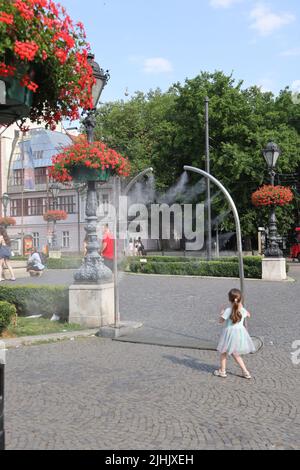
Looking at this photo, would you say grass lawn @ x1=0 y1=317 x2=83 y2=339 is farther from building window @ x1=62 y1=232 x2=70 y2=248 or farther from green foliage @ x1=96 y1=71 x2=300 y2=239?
building window @ x1=62 y1=232 x2=70 y2=248

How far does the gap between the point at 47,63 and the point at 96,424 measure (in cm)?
319

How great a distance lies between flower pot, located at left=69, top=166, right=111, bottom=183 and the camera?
10350 millimetres

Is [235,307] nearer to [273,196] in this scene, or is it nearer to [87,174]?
[87,174]

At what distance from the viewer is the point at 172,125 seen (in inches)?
1722

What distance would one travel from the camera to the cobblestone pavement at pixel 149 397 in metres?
4.60

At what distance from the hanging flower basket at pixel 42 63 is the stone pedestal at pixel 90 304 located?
637 centimetres

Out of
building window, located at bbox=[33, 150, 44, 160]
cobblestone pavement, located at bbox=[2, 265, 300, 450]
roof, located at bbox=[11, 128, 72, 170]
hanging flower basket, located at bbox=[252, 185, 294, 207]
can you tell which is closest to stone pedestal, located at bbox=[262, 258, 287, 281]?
hanging flower basket, located at bbox=[252, 185, 294, 207]

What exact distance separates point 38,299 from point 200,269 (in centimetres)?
1232

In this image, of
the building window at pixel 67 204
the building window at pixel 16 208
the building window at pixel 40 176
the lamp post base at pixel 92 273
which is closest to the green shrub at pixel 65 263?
the lamp post base at pixel 92 273

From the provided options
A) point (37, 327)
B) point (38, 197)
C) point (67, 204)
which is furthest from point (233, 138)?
point (38, 197)

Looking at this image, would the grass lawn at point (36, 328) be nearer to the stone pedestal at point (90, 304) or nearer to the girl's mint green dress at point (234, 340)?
the stone pedestal at point (90, 304)

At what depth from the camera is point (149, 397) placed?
5855 mm

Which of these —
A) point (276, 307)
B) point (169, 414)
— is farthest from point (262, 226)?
point (169, 414)

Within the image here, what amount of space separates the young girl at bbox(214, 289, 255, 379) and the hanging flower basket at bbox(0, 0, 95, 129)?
3724 millimetres
